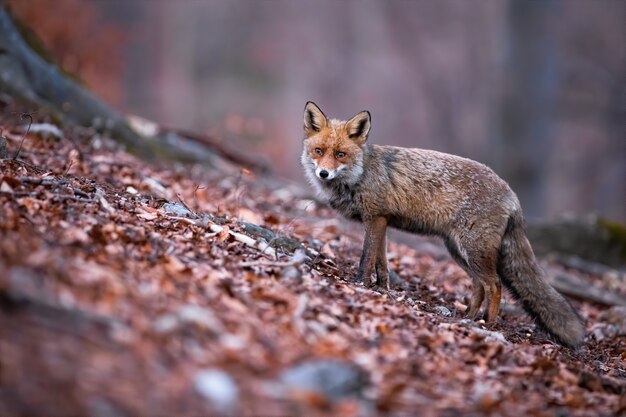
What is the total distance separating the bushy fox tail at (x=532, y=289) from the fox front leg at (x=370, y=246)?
1.32 meters

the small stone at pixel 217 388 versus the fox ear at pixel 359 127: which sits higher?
the fox ear at pixel 359 127

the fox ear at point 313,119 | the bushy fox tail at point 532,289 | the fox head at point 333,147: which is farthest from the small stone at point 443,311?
the fox ear at point 313,119

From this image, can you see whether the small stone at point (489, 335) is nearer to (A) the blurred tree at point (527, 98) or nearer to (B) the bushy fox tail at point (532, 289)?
(B) the bushy fox tail at point (532, 289)

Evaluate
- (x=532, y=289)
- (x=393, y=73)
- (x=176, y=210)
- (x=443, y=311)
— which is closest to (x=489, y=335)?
(x=443, y=311)

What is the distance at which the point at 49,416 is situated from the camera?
8.99 ft

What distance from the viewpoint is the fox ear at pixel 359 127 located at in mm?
6664

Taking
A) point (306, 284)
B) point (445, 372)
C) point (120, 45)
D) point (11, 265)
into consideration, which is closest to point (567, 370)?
point (445, 372)

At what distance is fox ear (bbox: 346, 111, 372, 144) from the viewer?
21.9 ft

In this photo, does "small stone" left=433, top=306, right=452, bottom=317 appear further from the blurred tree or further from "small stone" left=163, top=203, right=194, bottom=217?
the blurred tree

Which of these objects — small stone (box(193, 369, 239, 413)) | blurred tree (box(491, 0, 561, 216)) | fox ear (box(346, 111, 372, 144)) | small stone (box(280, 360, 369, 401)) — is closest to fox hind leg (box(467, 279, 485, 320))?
fox ear (box(346, 111, 372, 144))

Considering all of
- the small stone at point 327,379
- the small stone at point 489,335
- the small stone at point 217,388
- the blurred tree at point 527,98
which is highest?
the blurred tree at point 527,98

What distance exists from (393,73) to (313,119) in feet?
A: 77.9

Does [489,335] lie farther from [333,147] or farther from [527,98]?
[527,98]

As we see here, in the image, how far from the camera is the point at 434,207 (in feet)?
21.5
